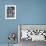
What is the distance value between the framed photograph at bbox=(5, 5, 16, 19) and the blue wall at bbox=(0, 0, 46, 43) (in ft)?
0.27

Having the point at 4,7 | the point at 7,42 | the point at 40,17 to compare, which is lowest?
the point at 7,42

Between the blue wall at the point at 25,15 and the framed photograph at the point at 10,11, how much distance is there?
83 millimetres

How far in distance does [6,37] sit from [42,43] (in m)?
1.00

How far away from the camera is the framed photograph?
11.0ft

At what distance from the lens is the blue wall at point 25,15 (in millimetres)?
3332

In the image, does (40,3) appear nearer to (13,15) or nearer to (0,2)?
(13,15)

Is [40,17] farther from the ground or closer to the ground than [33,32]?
farther from the ground

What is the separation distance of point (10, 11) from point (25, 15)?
1.42 feet

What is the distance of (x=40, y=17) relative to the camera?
3332 mm

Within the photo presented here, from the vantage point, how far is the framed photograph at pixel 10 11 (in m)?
3.35

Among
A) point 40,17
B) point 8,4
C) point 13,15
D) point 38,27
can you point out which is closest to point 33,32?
point 38,27

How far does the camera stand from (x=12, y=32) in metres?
3.31

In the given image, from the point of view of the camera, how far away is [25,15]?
3.34 m

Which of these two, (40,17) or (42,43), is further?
(40,17)
